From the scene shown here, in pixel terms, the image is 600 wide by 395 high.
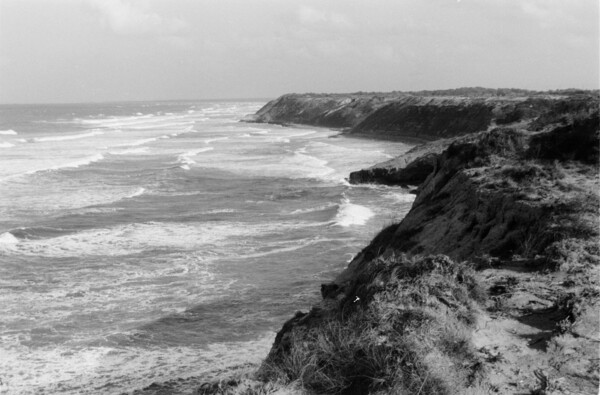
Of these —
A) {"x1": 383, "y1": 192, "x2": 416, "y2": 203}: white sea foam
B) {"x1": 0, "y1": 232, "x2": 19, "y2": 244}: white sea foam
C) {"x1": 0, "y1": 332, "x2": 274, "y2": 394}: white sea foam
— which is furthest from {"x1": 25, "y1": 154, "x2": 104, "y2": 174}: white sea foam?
{"x1": 0, "y1": 332, "x2": 274, "y2": 394}: white sea foam

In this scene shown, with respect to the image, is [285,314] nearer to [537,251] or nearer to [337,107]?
[537,251]

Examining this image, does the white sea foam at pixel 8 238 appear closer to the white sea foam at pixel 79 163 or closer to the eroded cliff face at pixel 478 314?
the eroded cliff face at pixel 478 314

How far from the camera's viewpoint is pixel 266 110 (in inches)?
4870

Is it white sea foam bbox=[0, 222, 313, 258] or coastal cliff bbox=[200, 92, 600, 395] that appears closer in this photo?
coastal cliff bbox=[200, 92, 600, 395]

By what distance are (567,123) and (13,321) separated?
14.6 metres

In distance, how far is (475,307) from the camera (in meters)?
7.82

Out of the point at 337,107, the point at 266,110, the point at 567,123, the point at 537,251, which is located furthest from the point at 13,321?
the point at 266,110

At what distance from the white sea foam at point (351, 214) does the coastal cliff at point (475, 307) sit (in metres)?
8.65

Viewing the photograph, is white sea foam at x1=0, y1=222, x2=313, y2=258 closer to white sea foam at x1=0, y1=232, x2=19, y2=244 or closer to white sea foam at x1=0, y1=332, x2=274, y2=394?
white sea foam at x1=0, y1=232, x2=19, y2=244

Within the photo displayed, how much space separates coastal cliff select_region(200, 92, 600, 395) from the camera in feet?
20.9

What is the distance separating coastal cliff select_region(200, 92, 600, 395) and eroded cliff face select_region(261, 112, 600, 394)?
16 millimetres

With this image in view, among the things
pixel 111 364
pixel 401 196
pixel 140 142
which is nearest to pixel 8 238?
pixel 111 364

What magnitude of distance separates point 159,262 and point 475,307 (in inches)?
492

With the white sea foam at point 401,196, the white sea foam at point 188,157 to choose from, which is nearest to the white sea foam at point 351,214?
the white sea foam at point 401,196
